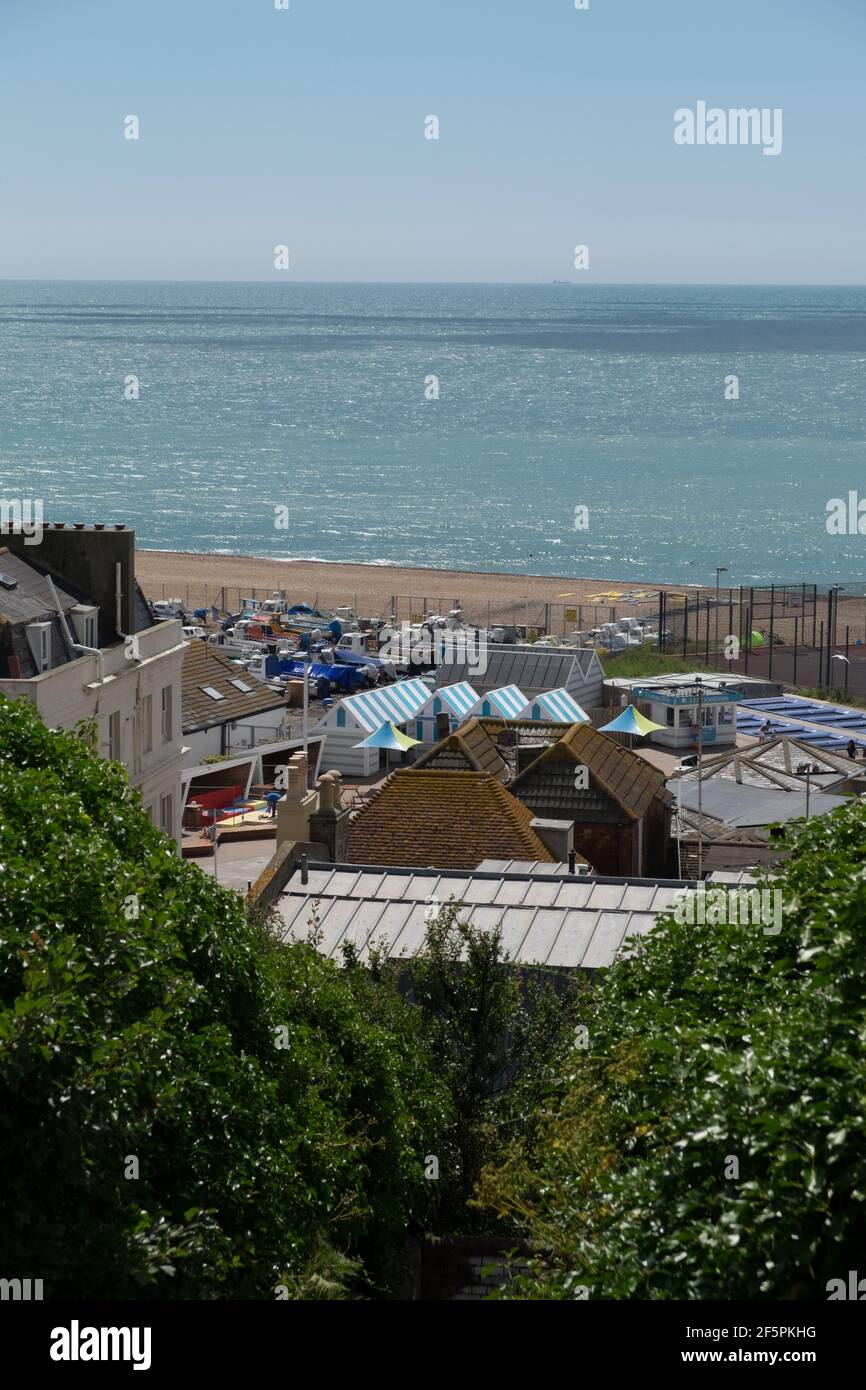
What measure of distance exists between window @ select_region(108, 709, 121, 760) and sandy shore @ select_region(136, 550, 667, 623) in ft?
186

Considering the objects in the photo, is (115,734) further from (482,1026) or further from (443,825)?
(482,1026)

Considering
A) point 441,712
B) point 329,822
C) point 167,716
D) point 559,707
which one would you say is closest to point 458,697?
point 441,712

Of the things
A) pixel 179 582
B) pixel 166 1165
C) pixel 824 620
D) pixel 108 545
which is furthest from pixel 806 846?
pixel 179 582

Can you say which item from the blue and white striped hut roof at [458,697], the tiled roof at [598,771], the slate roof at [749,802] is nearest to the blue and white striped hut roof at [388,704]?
the blue and white striped hut roof at [458,697]

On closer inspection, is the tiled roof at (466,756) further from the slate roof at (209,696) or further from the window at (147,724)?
the slate roof at (209,696)

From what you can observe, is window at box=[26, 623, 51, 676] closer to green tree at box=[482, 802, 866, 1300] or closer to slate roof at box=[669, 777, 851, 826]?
slate roof at box=[669, 777, 851, 826]

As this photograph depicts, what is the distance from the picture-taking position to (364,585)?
10338 centimetres

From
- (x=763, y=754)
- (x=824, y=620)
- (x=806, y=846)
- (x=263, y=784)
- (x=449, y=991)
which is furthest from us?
(x=824, y=620)

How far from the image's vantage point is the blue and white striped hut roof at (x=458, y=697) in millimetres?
51625

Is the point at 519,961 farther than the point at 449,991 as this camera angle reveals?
Yes

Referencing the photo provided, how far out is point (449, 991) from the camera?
20562 millimetres

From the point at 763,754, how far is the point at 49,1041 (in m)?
33.4

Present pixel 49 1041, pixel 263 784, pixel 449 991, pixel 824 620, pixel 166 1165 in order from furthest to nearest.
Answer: pixel 824 620
pixel 263 784
pixel 449 991
pixel 166 1165
pixel 49 1041
